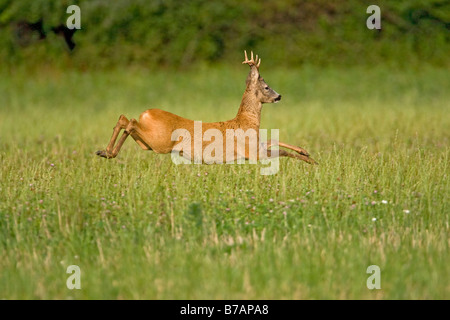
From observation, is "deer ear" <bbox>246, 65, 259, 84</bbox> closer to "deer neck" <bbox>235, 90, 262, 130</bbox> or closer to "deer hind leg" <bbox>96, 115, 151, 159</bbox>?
"deer neck" <bbox>235, 90, 262, 130</bbox>

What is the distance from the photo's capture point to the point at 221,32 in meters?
22.3

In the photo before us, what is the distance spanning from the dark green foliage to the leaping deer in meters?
13.3

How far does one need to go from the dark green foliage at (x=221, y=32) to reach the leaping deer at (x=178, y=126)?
13318 millimetres

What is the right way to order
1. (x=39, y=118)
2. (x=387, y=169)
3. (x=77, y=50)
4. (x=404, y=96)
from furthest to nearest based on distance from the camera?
(x=77, y=50)
(x=404, y=96)
(x=39, y=118)
(x=387, y=169)

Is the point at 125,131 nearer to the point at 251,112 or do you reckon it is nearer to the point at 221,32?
the point at 251,112

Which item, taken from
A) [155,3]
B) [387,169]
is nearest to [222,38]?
[155,3]

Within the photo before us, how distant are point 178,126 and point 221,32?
1468cm

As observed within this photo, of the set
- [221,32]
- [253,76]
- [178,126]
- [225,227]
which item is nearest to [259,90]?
[253,76]

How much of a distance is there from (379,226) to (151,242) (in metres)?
2.10

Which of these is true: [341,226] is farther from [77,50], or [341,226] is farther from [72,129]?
Answer: [77,50]

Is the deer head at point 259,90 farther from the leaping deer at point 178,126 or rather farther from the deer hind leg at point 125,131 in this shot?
the deer hind leg at point 125,131

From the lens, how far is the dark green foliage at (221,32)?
69.9ft

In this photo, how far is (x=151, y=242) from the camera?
21.0ft

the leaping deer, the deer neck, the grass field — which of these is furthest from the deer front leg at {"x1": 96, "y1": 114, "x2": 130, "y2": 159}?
the deer neck
